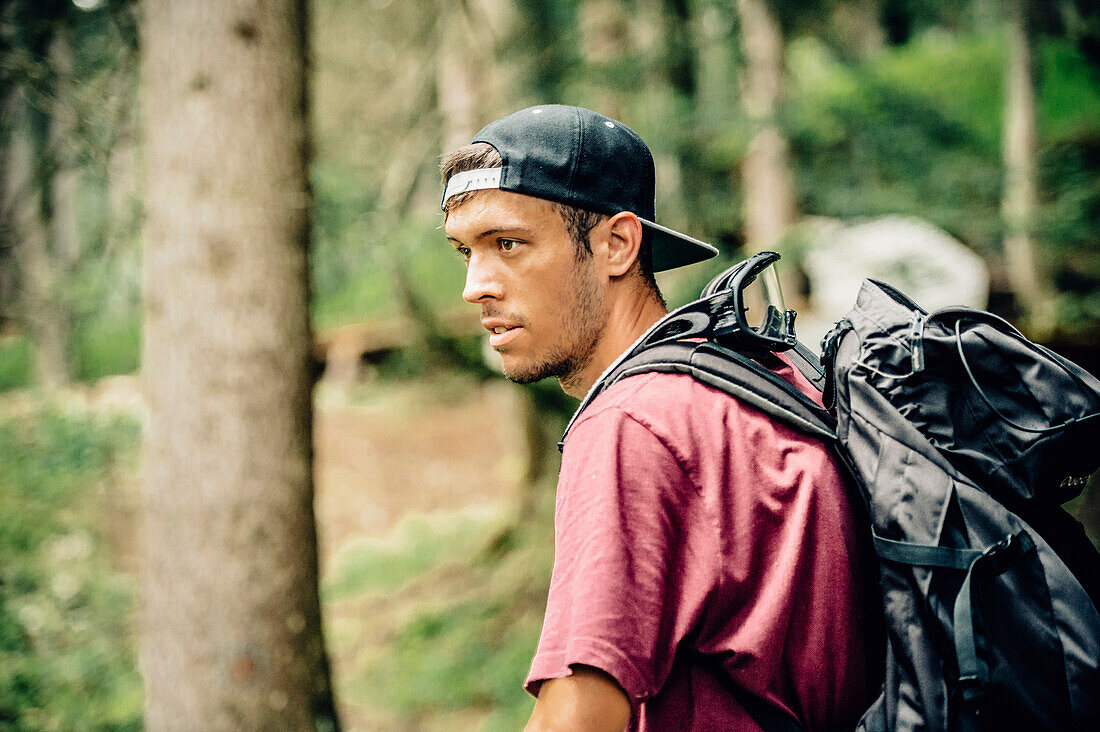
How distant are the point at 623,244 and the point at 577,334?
24 centimetres

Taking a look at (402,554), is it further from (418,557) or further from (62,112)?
(62,112)

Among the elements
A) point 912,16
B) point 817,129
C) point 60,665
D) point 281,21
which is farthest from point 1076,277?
point 912,16

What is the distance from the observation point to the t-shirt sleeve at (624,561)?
1.25 meters

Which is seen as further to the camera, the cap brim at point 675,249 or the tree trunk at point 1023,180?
the tree trunk at point 1023,180

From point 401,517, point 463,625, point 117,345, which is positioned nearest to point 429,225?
point 463,625

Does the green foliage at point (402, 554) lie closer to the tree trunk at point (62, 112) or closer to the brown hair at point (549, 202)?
the tree trunk at point (62, 112)

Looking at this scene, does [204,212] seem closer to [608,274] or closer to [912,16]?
[608,274]

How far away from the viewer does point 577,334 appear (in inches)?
71.6

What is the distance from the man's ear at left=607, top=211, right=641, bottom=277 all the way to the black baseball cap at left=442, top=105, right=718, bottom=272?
1.1 inches

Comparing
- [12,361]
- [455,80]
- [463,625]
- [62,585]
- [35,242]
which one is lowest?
[463,625]

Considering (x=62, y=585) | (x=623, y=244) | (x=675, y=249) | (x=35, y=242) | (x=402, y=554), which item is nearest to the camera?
(x=623, y=244)

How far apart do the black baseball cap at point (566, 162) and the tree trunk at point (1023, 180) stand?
236 inches

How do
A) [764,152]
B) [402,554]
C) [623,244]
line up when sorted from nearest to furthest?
[623,244] → [764,152] → [402,554]

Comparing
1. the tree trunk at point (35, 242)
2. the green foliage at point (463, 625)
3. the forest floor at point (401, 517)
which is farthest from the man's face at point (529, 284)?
the forest floor at point (401, 517)
